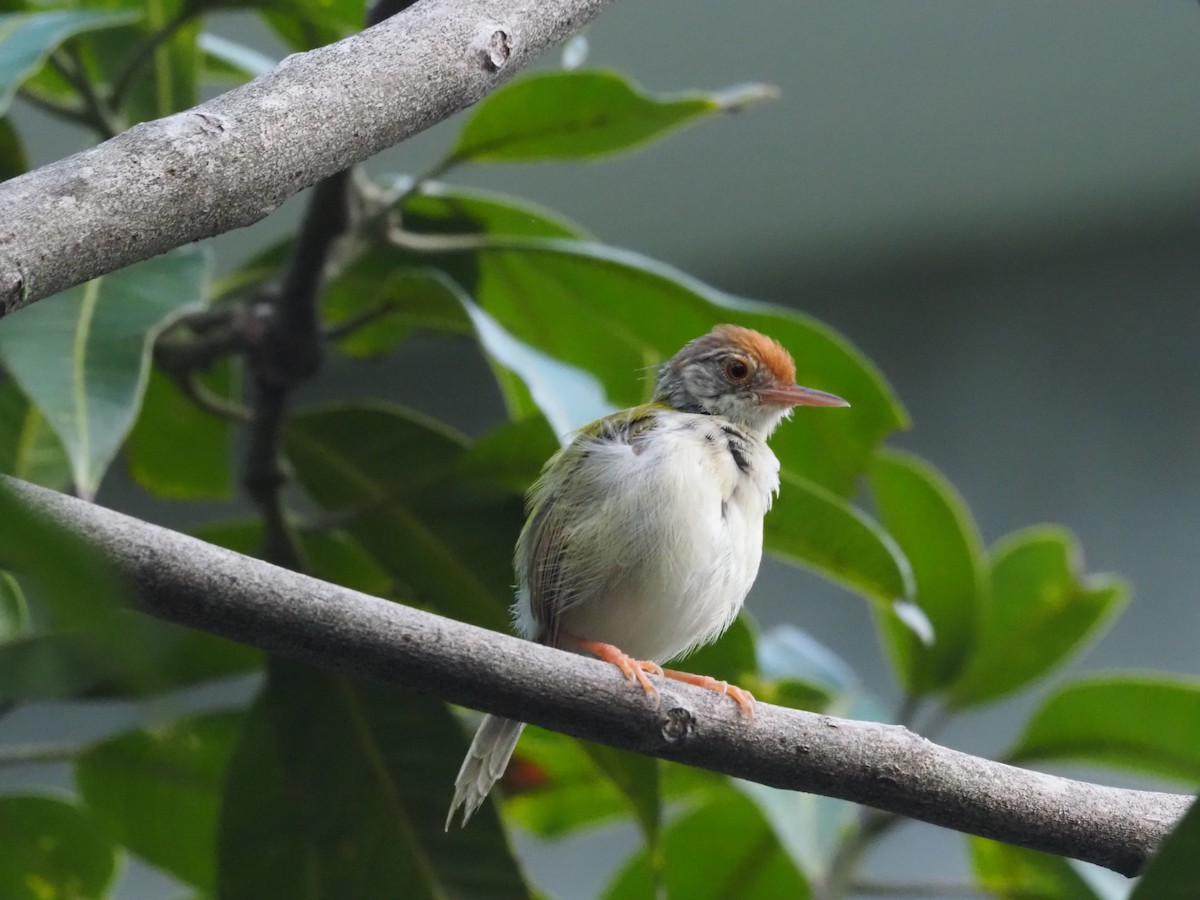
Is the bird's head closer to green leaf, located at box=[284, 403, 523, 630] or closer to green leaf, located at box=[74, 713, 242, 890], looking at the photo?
green leaf, located at box=[284, 403, 523, 630]

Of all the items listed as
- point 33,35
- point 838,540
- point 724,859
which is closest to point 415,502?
point 838,540

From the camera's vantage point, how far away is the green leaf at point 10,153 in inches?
78.4

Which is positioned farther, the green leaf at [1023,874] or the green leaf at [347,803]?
the green leaf at [1023,874]

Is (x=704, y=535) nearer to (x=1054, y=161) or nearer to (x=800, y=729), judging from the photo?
(x=800, y=729)

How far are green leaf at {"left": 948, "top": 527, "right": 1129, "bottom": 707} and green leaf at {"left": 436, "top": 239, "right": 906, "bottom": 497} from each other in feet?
2.16

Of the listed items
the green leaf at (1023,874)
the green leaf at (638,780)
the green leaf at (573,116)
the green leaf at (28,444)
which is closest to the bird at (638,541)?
the green leaf at (638,780)

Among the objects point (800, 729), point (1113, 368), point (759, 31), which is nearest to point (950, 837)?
point (1113, 368)

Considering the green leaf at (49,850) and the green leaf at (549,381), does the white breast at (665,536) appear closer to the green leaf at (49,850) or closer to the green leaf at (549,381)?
the green leaf at (549,381)

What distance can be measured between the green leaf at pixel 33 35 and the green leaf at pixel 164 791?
44.3 inches

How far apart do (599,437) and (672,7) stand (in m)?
2.36

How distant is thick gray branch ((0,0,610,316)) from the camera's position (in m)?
0.82

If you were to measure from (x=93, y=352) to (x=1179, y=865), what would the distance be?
1.32m

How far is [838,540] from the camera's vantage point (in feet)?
5.84

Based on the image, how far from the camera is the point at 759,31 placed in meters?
3.83
